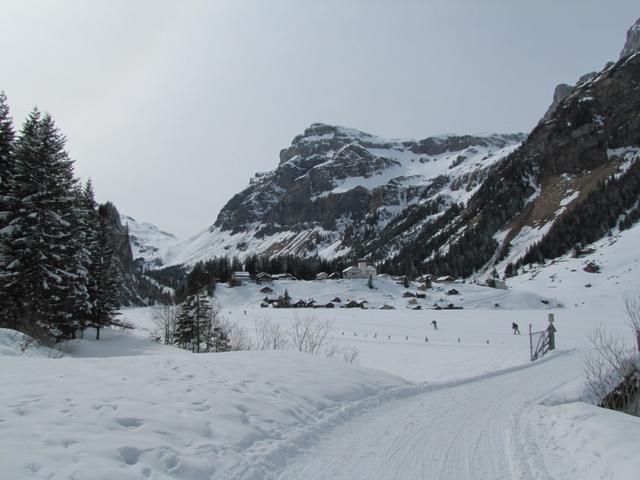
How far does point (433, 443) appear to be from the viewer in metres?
8.43

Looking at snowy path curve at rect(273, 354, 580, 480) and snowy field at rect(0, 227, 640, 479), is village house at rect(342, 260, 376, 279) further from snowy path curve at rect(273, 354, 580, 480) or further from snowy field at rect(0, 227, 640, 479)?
snowy path curve at rect(273, 354, 580, 480)

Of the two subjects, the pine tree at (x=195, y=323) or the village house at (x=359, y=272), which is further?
the village house at (x=359, y=272)

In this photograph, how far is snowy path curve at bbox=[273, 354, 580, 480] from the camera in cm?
696

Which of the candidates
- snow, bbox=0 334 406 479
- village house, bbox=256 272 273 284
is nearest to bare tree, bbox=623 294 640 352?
snow, bbox=0 334 406 479

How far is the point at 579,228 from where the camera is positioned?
129875 mm

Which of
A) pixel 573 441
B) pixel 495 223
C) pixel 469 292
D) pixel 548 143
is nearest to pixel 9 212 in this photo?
pixel 573 441

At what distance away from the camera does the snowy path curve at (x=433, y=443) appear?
6961mm

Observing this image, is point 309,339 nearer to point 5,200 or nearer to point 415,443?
point 5,200

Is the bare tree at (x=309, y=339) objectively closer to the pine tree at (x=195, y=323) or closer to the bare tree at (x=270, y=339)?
the bare tree at (x=270, y=339)

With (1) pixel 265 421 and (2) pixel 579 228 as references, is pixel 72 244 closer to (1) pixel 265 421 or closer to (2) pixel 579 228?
(1) pixel 265 421

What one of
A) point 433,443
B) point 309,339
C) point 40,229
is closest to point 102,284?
point 40,229

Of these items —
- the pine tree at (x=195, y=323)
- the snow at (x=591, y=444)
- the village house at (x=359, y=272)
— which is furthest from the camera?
the village house at (x=359, y=272)

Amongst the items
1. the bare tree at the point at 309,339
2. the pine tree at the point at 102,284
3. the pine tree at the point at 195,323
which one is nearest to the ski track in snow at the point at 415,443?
the bare tree at the point at 309,339

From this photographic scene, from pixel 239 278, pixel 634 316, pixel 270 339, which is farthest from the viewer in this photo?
pixel 239 278
